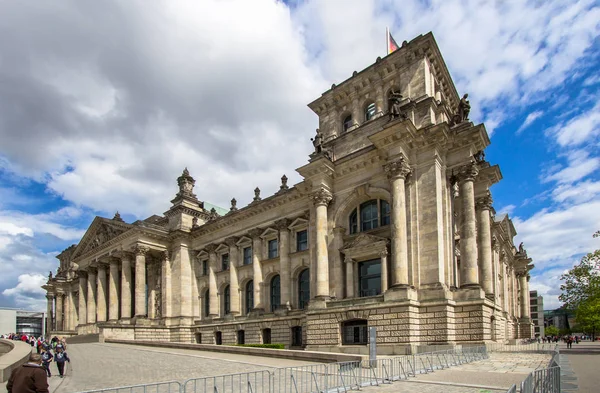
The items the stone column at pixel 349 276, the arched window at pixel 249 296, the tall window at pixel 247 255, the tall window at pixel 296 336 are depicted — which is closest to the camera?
the stone column at pixel 349 276

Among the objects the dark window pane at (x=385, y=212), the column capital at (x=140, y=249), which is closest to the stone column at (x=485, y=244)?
the dark window pane at (x=385, y=212)

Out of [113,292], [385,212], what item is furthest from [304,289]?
[113,292]

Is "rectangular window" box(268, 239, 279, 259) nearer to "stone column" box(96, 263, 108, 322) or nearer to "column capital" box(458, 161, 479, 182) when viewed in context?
"column capital" box(458, 161, 479, 182)

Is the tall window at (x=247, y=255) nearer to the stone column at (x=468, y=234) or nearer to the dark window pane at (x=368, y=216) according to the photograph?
the dark window pane at (x=368, y=216)

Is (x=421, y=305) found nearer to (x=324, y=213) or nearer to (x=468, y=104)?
(x=324, y=213)

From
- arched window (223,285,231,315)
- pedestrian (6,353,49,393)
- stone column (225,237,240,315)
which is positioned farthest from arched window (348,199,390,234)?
pedestrian (6,353,49,393)

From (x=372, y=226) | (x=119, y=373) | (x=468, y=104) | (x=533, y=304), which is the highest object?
(x=468, y=104)

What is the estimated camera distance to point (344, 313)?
29.8m

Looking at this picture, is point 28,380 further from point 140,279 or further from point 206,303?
point 140,279

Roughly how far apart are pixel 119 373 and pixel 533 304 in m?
156

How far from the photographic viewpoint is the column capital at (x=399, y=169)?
29391 millimetres

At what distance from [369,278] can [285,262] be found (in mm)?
9623

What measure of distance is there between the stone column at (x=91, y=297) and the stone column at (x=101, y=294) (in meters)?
2.43

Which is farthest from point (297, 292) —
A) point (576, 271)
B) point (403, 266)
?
point (576, 271)
